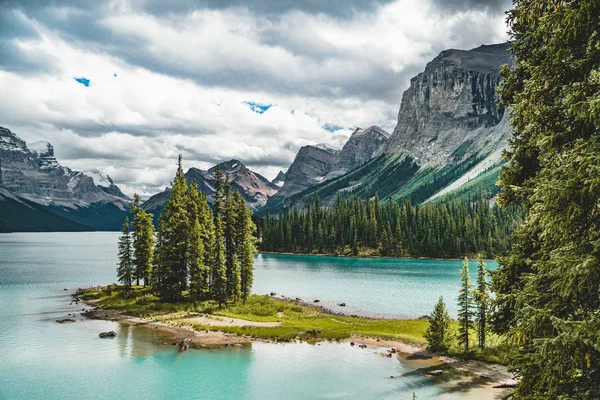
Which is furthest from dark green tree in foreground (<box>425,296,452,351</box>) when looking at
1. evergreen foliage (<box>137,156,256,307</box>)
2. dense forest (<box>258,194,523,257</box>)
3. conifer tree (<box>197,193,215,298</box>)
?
dense forest (<box>258,194,523,257</box>)

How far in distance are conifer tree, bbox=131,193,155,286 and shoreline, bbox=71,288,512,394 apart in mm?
9998

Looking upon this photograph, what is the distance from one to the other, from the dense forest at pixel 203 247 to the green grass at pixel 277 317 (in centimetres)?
276

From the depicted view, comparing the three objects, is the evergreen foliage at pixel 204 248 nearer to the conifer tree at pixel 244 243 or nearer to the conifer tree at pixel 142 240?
the conifer tree at pixel 244 243

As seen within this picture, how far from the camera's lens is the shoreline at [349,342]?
117 ft

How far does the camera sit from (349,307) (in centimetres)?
7550

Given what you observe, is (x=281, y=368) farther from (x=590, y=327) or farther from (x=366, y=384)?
(x=590, y=327)

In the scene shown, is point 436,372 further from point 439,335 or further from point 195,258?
point 195,258

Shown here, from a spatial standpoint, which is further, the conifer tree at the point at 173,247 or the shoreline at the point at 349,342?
the conifer tree at the point at 173,247

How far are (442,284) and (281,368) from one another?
2913 inches

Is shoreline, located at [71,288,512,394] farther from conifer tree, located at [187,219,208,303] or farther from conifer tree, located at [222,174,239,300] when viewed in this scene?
conifer tree, located at [222,174,239,300]

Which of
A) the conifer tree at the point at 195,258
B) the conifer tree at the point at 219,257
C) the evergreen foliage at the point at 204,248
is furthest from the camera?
the evergreen foliage at the point at 204,248

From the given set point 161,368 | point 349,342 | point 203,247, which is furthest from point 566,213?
point 203,247

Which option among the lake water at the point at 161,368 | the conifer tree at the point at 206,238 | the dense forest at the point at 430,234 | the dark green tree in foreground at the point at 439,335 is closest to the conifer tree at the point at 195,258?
the conifer tree at the point at 206,238

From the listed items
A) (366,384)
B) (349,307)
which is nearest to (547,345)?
(366,384)
